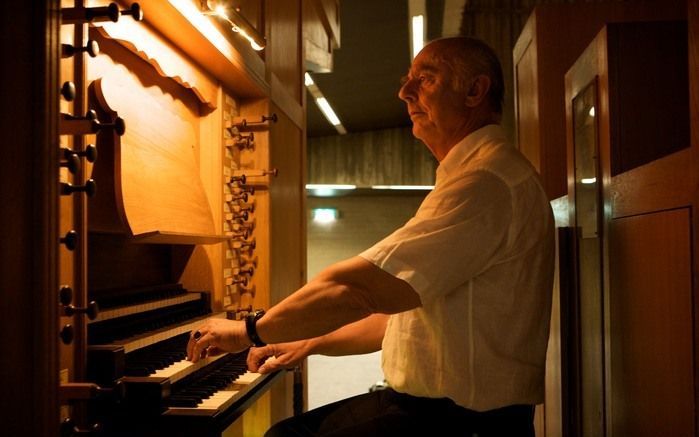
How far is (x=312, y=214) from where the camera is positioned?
1317 cm

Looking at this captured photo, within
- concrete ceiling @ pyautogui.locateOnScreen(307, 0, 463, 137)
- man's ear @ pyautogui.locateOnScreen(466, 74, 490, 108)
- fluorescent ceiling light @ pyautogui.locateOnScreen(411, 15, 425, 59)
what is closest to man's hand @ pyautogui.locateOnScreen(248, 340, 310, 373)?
man's ear @ pyautogui.locateOnScreen(466, 74, 490, 108)

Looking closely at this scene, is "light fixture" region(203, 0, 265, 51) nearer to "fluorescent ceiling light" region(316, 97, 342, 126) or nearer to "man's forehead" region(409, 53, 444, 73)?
"man's forehead" region(409, 53, 444, 73)

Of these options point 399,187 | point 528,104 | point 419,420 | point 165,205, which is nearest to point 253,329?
point 419,420

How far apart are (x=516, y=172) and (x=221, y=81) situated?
5.40 feet

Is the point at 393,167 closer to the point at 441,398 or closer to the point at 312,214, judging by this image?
the point at 312,214

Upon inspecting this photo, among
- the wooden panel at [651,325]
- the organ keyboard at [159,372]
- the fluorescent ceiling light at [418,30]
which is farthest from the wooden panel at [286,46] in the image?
the fluorescent ceiling light at [418,30]

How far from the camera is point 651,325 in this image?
1.36 m

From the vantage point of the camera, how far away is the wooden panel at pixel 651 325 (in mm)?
1211

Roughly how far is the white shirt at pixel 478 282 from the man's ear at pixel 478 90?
19cm

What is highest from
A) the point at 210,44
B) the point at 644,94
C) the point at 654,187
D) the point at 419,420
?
the point at 210,44

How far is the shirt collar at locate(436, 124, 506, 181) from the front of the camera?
1718 millimetres

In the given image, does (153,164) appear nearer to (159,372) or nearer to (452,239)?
(159,372)

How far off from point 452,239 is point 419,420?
0.50 m

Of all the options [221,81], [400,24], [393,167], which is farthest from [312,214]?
[221,81]
